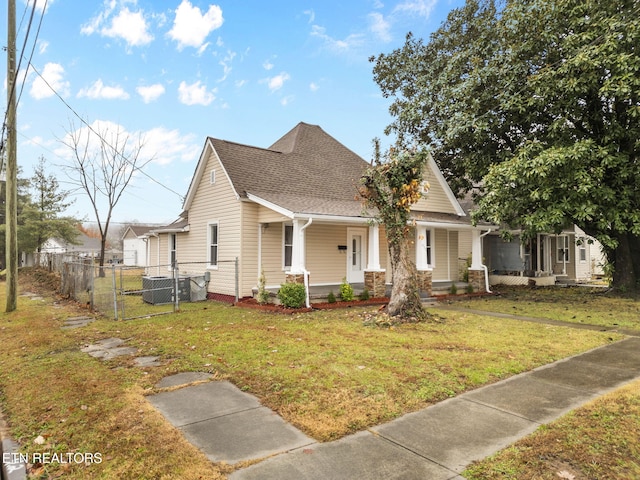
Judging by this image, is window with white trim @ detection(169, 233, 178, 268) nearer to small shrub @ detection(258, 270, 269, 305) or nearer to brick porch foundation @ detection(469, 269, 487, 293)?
small shrub @ detection(258, 270, 269, 305)

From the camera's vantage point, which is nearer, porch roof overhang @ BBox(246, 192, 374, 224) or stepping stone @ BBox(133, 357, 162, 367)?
stepping stone @ BBox(133, 357, 162, 367)

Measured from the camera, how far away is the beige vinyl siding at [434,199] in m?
15.9

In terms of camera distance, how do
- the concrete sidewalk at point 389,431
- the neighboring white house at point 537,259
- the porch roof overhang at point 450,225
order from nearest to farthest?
the concrete sidewalk at point 389,431 < the porch roof overhang at point 450,225 < the neighboring white house at point 537,259

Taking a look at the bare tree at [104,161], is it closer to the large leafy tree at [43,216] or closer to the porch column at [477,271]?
the large leafy tree at [43,216]

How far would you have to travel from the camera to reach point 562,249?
22.1 metres

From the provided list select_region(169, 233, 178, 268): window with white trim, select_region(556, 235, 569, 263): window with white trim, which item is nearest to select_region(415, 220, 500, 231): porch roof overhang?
select_region(556, 235, 569, 263): window with white trim

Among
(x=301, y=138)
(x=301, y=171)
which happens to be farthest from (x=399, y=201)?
(x=301, y=138)

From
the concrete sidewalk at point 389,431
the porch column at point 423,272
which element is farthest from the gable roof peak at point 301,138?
the concrete sidewalk at point 389,431

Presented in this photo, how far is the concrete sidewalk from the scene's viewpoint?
2961mm

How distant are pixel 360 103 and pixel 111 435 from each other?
2120 centimetres

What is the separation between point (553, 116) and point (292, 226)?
1033 centimetres

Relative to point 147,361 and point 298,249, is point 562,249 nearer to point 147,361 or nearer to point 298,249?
point 298,249

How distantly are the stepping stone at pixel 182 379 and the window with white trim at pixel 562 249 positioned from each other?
73.9ft

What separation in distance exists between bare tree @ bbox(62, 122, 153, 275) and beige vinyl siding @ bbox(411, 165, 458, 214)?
18487mm
